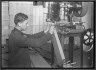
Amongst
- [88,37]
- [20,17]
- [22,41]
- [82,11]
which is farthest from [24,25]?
[88,37]

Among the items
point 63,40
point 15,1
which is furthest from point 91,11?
point 15,1

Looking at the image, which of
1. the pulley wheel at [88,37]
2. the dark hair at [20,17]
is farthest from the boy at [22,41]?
the pulley wheel at [88,37]

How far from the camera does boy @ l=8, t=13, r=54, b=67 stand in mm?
6398

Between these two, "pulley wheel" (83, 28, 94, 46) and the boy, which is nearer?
the boy

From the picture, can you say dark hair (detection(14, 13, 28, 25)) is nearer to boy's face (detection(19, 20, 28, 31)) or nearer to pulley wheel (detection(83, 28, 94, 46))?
boy's face (detection(19, 20, 28, 31))

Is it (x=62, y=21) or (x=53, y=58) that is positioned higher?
(x=62, y=21)

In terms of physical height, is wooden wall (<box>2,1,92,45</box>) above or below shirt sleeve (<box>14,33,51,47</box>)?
above

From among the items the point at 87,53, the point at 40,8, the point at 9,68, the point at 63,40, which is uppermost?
the point at 40,8

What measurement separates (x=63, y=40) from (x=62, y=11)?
869 mm

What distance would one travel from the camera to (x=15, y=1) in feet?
20.9

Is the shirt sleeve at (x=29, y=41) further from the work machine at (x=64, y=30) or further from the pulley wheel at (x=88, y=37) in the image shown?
the pulley wheel at (x=88, y=37)

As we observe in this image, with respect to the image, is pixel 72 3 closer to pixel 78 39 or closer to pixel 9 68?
pixel 78 39

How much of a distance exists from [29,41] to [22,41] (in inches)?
8.2

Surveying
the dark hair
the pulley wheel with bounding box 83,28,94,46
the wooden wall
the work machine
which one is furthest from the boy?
the pulley wheel with bounding box 83,28,94,46
